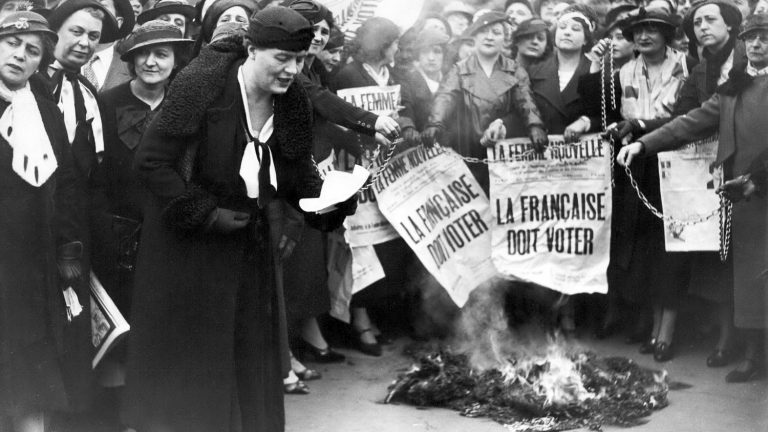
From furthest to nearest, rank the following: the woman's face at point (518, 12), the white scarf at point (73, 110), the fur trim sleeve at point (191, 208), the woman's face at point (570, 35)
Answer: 1. the woman's face at point (518, 12)
2. the woman's face at point (570, 35)
3. the white scarf at point (73, 110)
4. the fur trim sleeve at point (191, 208)

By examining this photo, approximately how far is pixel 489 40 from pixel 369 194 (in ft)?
4.76

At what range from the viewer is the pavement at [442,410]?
20.7 ft

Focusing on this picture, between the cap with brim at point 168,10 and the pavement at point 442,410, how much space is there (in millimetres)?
2584

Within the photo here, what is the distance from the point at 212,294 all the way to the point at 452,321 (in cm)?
367

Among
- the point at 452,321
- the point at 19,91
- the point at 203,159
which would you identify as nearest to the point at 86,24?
the point at 19,91

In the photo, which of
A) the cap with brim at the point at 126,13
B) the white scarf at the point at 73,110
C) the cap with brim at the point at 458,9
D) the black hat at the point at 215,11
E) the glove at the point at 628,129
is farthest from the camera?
the cap with brim at the point at 458,9

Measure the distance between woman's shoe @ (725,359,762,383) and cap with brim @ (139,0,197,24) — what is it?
432 centimetres

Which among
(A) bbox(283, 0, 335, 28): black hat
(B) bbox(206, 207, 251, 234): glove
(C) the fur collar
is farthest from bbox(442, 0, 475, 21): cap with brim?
(B) bbox(206, 207, 251, 234): glove

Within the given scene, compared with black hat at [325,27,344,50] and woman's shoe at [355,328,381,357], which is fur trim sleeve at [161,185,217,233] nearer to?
black hat at [325,27,344,50]

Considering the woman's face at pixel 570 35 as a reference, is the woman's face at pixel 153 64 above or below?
below

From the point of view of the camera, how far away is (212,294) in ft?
16.5

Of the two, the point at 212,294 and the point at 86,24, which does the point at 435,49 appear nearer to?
the point at 86,24

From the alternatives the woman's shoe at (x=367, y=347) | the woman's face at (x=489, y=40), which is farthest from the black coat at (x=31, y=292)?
the woman's face at (x=489, y=40)

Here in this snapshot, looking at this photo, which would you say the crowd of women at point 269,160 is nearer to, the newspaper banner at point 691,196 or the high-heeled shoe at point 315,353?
the high-heeled shoe at point 315,353
